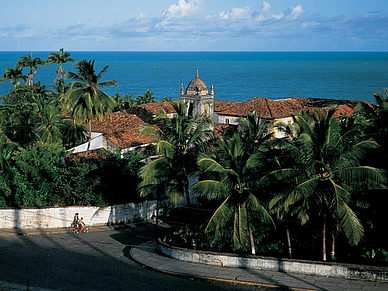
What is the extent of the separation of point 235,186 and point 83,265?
803cm

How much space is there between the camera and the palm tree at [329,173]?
63.3ft

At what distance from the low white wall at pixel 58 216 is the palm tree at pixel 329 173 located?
1453 cm

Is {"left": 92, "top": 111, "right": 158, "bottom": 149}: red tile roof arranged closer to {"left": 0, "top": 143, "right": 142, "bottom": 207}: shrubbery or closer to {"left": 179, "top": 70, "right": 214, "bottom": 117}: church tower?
{"left": 179, "top": 70, "right": 214, "bottom": 117}: church tower

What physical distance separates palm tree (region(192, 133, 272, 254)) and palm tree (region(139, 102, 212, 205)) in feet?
20.9

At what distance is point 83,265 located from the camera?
22.7 meters

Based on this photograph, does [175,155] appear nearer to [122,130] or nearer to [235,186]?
[235,186]

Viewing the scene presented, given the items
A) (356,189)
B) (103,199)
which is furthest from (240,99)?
(356,189)

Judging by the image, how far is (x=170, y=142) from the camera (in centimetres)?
2881

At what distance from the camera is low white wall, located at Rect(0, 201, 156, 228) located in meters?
→ 30.4

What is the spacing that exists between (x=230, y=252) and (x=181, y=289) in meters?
4.41

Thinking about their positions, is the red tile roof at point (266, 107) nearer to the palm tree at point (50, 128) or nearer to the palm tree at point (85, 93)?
the palm tree at point (50, 128)

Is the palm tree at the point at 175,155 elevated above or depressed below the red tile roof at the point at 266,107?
below

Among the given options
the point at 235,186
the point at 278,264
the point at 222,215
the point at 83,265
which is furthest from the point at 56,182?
the point at 278,264

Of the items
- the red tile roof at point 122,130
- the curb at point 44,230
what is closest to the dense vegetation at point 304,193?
the curb at point 44,230
